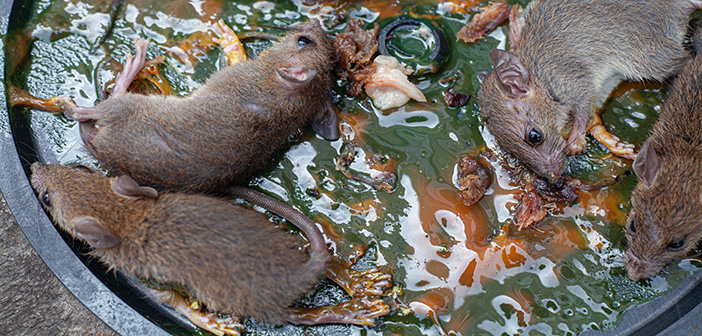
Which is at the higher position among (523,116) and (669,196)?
(523,116)

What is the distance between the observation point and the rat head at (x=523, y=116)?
3.93 meters

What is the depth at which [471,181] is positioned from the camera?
391 centimetres

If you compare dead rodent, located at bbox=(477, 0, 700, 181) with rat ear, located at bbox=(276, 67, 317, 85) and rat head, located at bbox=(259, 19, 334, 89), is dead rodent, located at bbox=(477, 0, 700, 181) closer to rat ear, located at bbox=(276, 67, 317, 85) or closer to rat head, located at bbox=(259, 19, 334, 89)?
rat head, located at bbox=(259, 19, 334, 89)

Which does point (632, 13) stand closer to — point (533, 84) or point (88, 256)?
point (533, 84)

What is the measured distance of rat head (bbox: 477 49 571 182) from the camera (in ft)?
12.9

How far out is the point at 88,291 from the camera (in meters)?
3.40

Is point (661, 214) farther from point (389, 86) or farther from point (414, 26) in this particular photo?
point (414, 26)

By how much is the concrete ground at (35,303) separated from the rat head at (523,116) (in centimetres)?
342

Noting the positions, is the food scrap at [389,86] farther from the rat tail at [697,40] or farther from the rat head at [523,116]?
the rat tail at [697,40]

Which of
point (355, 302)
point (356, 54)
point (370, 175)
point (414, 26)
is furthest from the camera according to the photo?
point (414, 26)

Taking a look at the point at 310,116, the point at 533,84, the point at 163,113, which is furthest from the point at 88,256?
the point at 533,84

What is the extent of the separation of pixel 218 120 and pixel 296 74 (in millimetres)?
698

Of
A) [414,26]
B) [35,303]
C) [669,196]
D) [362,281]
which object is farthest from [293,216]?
[669,196]

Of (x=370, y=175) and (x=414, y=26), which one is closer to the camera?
(x=370, y=175)
